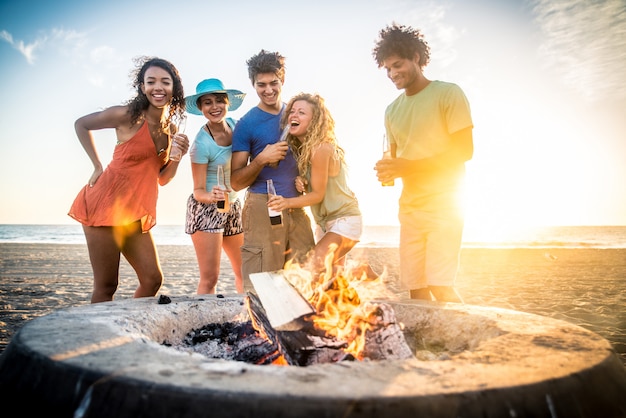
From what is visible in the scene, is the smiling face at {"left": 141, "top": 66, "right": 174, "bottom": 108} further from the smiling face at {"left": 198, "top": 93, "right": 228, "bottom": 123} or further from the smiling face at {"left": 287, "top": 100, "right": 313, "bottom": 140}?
the smiling face at {"left": 287, "top": 100, "right": 313, "bottom": 140}

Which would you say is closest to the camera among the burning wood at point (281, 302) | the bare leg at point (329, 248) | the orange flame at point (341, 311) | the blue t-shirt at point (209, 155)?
the burning wood at point (281, 302)

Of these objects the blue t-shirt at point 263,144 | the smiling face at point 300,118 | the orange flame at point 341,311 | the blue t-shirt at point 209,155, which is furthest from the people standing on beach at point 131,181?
the orange flame at point 341,311

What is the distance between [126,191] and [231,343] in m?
1.66

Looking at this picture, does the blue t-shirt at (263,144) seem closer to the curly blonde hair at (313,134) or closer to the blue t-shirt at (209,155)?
the curly blonde hair at (313,134)

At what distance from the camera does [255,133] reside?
371 centimetres

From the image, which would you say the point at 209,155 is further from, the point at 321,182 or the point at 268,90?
the point at 321,182

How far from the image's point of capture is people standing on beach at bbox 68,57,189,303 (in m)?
3.21

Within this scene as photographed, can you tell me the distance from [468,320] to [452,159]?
1.41 meters

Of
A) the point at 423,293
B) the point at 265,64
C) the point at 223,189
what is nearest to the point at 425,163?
the point at 423,293

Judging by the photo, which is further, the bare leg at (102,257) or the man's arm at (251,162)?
the man's arm at (251,162)

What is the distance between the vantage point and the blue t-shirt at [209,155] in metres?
4.08

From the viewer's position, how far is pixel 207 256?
4.14 m

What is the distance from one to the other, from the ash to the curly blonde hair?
5.15 feet

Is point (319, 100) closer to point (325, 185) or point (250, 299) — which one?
point (325, 185)
